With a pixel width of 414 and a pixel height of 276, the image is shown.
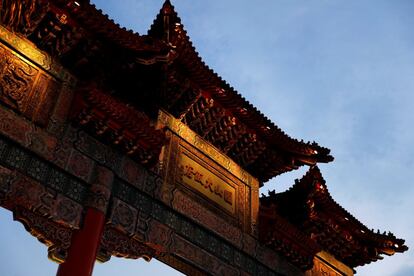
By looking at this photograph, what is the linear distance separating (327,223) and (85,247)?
748 centimetres

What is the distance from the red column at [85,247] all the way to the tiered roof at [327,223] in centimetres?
555

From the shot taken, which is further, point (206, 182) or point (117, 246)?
point (206, 182)

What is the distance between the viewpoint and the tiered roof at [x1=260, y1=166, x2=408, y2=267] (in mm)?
12477

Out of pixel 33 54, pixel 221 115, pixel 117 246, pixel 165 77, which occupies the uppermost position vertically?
pixel 221 115

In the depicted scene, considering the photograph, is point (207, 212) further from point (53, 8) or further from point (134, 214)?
point (53, 8)

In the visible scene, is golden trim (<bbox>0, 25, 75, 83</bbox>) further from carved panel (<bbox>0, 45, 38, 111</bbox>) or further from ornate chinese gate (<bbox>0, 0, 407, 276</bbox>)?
carved panel (<bbox>0, 45, 38, 111</bbox>)

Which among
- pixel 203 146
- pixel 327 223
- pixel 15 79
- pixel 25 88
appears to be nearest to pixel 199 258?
pixel 203 146

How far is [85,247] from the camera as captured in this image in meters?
7.29

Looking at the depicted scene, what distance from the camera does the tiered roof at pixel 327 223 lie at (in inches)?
491

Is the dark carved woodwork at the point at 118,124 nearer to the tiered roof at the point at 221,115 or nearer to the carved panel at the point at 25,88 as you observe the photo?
the carved panel at the point at 25,88

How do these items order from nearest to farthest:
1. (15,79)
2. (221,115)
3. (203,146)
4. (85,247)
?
(85,247), (15,79), (203,146), (221,115)

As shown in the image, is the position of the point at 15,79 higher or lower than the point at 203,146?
lower

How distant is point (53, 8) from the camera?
8.19m

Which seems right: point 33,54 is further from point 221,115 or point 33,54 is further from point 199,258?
point 199,258
